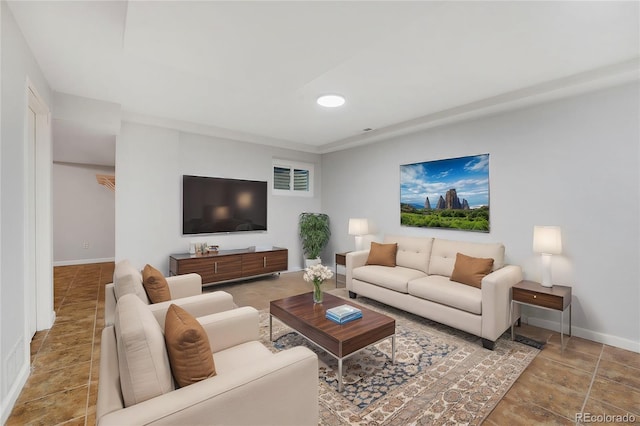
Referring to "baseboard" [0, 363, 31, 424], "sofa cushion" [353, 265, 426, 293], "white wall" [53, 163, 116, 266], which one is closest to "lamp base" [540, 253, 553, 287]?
"sofa cushion" [353, 265, 426, 293]

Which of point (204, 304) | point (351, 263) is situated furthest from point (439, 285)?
point (204, 304)

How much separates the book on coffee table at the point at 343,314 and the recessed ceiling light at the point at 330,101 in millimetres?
2342

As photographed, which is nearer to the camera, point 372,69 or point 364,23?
point 364,23

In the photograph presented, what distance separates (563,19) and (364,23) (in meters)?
1.40

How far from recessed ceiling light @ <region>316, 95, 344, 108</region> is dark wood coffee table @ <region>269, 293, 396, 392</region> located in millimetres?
2315

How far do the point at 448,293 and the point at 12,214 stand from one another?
3755 mm

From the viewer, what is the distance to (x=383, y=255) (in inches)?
167

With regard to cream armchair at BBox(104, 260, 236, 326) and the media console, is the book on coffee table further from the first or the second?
the media console

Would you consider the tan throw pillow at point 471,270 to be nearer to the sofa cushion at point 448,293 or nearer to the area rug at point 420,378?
the sofa cushion at point 448,293

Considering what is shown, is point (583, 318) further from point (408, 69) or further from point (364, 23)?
point (364, 23)

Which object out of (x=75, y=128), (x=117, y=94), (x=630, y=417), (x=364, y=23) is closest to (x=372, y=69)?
(x=364, y=23)

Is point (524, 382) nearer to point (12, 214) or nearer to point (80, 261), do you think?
point (12, 214)

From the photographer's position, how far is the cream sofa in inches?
110

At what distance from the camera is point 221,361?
5.75 ft
